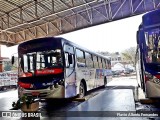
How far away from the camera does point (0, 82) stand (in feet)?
69.8

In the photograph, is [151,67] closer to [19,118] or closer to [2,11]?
[19,118]

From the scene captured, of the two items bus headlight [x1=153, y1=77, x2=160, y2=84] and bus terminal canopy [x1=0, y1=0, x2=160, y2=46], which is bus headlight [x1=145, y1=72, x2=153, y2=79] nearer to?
bus headlight [x1=153, y1=77, x2=160, y2=84]

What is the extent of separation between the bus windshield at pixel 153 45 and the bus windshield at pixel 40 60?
3217 mm

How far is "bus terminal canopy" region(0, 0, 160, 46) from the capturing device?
41.4ft

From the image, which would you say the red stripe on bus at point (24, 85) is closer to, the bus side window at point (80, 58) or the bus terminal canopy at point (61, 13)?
the bus side window at point (80, 58)

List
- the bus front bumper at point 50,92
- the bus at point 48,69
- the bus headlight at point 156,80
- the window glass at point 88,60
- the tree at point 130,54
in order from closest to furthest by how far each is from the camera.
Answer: the bus headlight at point 156,80 → the bus front bumper at point 50,92 → the bus at point 48,69 → the window glass at point 88,60 → the tree at point 130,54

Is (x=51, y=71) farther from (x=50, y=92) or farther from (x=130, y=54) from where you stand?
(x=130, y=54)

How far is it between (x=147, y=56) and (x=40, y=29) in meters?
11.5

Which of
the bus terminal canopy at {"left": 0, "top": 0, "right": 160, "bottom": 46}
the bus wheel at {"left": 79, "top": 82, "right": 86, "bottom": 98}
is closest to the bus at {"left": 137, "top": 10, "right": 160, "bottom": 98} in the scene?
the bus wheel at {"left": 79, "top": 82, "right": 86, "bottom": 98}

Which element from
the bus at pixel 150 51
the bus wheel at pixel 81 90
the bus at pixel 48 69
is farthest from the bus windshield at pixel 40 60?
the bus at pixel 150 51

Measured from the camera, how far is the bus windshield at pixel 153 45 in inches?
252

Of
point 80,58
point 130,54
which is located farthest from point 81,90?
point 130,54

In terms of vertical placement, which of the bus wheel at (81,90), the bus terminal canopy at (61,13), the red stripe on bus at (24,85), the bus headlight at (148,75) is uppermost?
the bus terminal canopy at (61,13)

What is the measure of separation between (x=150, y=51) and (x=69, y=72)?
3278 millimetres
